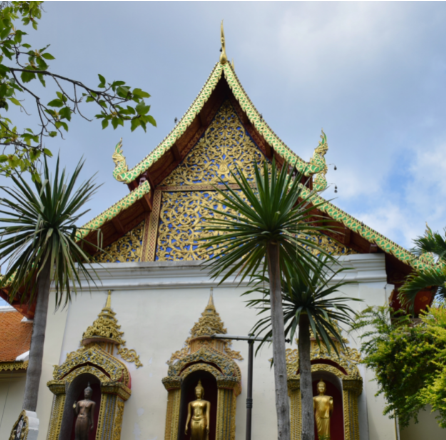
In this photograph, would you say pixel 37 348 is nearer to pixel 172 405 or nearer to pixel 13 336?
pixel 172 405

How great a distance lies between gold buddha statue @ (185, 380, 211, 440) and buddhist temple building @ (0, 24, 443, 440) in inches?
5.5

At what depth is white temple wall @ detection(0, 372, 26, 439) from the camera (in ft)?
38.9

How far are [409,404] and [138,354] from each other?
17.1ft

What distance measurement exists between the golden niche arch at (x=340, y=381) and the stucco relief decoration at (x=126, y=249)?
13.3ft

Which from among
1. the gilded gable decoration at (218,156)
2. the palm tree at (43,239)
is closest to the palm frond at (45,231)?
the palm tree at (43,239)

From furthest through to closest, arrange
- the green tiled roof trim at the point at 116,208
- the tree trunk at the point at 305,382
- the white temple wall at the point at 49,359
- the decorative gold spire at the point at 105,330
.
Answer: the green tiled roof trim at the point at 116,208, the decorative gold spire at the point at 105,330, the white temple wall at the point at 49,359, the tree trunk at the point at 305,382

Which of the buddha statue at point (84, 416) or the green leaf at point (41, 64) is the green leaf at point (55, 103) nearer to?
the green leaf at point (41, 64)

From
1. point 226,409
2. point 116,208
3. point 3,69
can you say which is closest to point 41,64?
point 3,69

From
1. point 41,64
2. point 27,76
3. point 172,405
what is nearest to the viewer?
point 27,76

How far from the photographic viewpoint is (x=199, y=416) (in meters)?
10.8

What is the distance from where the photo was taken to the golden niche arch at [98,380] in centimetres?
1091

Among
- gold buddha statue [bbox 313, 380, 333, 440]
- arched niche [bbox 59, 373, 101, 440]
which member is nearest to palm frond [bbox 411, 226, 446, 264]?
gold buddha statue [bbox 313, 380, 333, 440]

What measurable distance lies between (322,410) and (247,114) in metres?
6.59

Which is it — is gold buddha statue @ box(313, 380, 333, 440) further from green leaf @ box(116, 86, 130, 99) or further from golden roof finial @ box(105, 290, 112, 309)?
green leaf @ box(116, 86, 130, 99)
